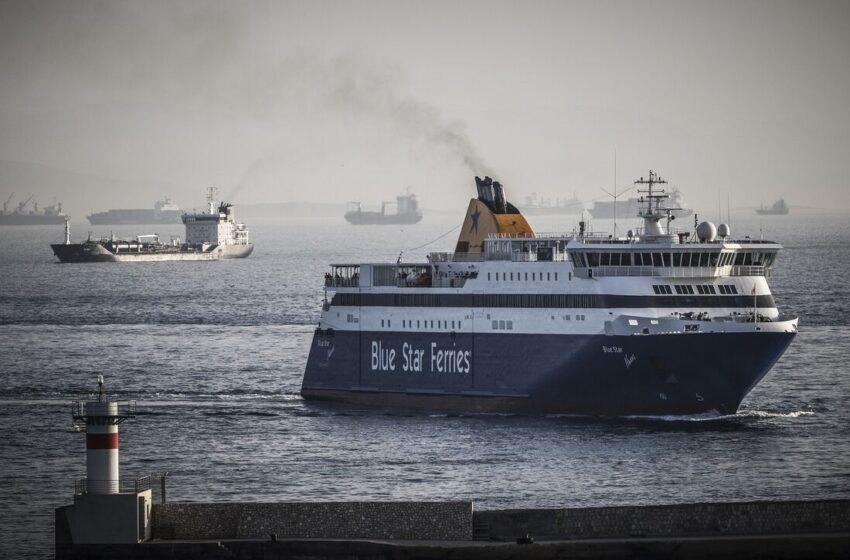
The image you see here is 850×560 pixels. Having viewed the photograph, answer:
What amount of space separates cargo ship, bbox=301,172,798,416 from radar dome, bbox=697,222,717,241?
46mm

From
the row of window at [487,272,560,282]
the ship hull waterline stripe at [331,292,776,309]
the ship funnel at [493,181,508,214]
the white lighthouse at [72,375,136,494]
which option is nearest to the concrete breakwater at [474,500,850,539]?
the white lighthouse at [72,375,136,494]

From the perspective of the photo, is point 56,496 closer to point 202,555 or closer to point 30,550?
point 30,550

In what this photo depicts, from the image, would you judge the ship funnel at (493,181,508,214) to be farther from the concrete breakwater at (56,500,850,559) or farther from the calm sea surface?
the concrete breakwater at (56,500,850,559)

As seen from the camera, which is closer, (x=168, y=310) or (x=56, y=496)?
(x=56, y=496)

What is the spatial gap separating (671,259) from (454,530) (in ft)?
70.1

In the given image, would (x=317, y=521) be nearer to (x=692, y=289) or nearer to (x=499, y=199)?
(x=692, y=289)

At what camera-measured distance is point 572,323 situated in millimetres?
53156

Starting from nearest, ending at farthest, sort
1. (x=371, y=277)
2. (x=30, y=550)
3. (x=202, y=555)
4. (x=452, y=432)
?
1. (x=202, y=555)
2. (x=30, y=550)
3. (x=452, y=432)
4. (x=371, y=277)

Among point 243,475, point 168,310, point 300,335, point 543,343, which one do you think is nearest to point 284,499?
point 243,475

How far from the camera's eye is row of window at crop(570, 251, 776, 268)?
171ft

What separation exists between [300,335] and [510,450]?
37451 mm

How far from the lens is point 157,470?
46031 millimetres

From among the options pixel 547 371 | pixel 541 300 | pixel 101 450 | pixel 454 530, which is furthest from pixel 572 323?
pixel 101 450

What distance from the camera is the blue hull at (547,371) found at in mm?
51281
